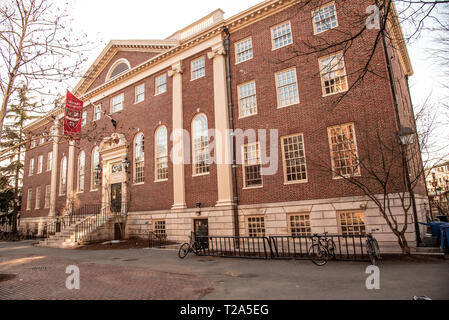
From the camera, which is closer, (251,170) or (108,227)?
(251,170)

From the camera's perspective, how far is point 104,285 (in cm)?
738

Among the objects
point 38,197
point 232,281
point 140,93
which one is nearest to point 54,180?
point 38,197

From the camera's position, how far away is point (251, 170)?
15375 mm

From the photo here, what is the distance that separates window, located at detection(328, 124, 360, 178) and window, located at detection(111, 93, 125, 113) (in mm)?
17369

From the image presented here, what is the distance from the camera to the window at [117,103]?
23.4 meters

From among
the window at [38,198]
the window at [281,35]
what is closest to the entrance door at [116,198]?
the window at [38,198]

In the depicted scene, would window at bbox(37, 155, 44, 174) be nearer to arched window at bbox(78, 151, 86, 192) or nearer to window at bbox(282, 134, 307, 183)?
arched window at bbox(78, 151, 86, 192)

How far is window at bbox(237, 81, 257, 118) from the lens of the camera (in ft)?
52.7

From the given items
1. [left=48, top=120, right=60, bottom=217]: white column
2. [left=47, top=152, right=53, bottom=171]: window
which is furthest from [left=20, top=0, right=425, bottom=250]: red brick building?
[left=47, top=152, right=53, bottom=171]: window

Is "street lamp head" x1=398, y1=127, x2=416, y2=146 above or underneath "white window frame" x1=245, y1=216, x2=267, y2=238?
above

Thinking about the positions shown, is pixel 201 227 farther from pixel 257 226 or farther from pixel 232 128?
pixel 232 128

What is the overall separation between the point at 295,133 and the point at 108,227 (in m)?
14.5

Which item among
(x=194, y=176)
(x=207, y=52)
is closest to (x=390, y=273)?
(x=194, y=176)

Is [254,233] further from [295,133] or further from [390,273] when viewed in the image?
[390,273]
